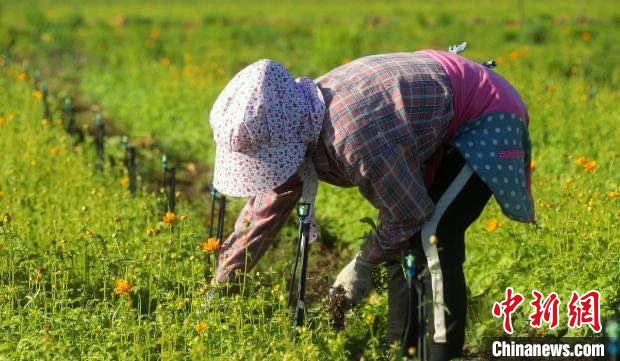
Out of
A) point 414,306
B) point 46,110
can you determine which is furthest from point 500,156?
point 46,110

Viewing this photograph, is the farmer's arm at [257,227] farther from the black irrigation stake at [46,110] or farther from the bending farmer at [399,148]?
the black irrigation stake at [46,110]

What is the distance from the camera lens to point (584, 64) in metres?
9.04

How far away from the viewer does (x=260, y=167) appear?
2.93 m

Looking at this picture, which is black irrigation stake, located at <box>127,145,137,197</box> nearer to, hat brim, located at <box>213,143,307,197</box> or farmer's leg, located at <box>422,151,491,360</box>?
hat brim, located at <box>213,143,307,197</box>

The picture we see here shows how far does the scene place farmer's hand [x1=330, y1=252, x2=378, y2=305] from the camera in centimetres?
324

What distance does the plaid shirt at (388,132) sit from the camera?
2.90 metres

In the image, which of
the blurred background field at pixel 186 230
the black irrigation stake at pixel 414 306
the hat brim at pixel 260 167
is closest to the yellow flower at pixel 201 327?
the blurred background field at pixel 186 230

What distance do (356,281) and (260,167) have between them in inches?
23.6

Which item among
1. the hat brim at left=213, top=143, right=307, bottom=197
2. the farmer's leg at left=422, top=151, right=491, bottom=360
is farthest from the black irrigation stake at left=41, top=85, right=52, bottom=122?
the farmer's leg at left=422, top=151, right=491, bottom=360

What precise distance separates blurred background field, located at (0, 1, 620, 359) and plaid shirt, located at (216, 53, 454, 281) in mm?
385

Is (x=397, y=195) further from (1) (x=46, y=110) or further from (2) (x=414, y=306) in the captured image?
(1) (x=46, y=110)

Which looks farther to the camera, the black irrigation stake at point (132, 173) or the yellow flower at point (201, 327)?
the black irrigation stake at point (132, 173)

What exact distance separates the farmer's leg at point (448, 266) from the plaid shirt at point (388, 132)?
8 cm

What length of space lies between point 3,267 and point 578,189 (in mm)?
2347
